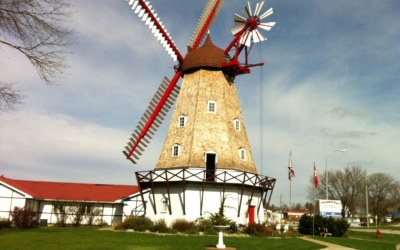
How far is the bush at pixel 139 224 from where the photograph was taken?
76.3ft

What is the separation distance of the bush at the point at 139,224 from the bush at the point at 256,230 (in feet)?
22.1

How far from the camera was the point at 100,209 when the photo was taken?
32.4m

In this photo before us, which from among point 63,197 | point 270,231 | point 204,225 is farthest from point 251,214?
point 63,197

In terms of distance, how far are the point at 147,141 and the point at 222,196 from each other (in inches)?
312

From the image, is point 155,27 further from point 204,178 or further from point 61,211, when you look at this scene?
point 61,211

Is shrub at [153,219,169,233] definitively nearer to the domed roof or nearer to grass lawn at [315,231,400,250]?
grass lawn at [315,231,400,250]

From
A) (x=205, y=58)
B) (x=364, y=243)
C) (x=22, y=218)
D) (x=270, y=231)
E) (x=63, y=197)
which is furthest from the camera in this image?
(x=63, y=197)

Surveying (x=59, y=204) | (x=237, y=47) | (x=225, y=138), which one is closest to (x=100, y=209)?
(x=59, y=204)

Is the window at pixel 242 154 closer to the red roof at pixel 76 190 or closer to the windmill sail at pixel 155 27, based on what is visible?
the windmill sail at pixel 155 27

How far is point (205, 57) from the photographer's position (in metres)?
27.6

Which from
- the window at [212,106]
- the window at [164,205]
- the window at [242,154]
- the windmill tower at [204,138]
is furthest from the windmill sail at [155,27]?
the window at [164,205]

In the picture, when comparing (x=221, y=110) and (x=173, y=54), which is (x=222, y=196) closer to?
(x=221, y=110)

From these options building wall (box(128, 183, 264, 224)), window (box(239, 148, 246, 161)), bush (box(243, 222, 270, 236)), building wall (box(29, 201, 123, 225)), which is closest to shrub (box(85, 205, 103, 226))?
building wall (box(29, 201, 123, 225))

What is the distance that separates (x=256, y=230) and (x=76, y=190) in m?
21.5
